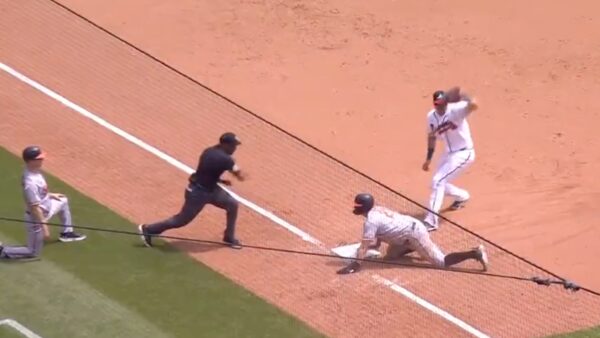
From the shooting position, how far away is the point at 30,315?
15.3m

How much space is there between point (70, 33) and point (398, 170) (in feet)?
23.4

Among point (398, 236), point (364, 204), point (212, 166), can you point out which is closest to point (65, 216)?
point (212, 166)

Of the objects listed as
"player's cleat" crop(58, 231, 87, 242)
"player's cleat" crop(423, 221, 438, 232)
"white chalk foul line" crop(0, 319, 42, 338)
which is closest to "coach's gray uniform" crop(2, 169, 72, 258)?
"player's cleat" crop(58, 231, 87, 242)

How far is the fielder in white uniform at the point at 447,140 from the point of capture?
17.6 m

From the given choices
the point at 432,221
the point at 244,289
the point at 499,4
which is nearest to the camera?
the point at 244,289

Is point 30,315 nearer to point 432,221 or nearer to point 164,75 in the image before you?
point 432,221

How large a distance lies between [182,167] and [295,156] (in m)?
1.59

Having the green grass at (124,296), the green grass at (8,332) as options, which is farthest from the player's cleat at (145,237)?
the green grass at (8,332)

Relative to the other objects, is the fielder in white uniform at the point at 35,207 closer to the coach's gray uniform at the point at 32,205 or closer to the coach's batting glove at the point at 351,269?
the coach's gray uniform at the point at 32,205

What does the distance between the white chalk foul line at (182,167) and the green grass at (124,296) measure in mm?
1426

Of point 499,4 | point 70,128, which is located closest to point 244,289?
point 70,128

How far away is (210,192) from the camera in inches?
663

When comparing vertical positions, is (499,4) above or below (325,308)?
above

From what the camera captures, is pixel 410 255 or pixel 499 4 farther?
pixel 499 4
